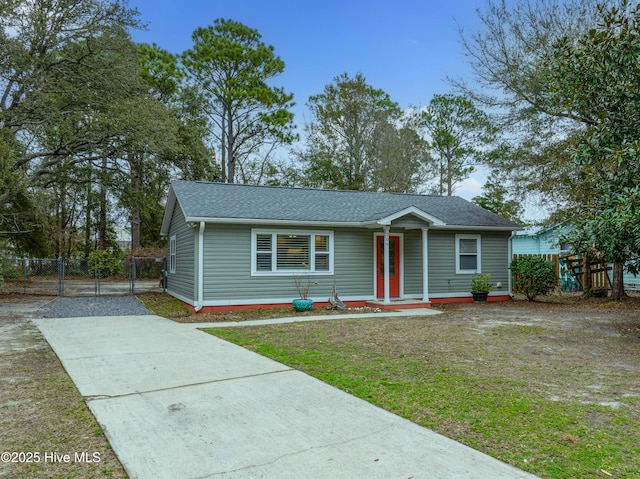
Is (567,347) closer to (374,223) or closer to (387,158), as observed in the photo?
(374,223)

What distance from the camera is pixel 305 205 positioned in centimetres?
1380

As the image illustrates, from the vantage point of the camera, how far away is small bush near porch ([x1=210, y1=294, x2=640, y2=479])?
3471mm

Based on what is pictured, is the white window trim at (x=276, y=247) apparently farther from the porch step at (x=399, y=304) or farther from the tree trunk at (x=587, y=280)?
the tree trunk at (x=587, y=280)

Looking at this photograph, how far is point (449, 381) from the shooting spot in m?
5.24

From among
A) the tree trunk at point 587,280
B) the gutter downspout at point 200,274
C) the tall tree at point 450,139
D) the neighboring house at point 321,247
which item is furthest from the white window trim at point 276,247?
the tall tree at point 450,139

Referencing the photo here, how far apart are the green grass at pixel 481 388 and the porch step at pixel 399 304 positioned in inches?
146

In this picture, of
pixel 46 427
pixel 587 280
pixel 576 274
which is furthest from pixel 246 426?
pixel 576 274

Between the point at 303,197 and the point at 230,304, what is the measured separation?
4.63 m

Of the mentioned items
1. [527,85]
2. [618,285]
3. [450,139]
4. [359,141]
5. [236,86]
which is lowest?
[618,285]

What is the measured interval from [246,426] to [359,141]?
2332cm

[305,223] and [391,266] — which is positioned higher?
[305,223]

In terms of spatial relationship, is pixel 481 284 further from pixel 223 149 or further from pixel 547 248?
pixel 223 149

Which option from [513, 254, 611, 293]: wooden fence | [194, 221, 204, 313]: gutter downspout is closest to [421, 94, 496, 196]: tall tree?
[513, 254, 611, 293]: wooden fence

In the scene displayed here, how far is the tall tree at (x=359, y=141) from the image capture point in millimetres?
25312
